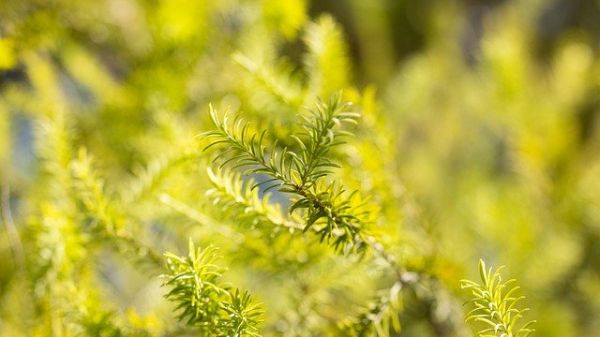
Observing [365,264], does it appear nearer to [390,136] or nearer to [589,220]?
[390,136]

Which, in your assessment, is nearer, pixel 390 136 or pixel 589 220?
pixel 390 136

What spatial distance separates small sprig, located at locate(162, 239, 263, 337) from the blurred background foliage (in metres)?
0.08

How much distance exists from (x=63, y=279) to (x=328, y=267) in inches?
7.5

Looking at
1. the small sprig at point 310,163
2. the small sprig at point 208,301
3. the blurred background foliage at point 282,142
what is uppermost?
the blurred background foliage at point 282,142

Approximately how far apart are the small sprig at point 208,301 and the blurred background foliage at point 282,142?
77 millimetres

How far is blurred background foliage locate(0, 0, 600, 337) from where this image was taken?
1.40ft

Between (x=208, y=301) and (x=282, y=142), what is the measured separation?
0.17 metres

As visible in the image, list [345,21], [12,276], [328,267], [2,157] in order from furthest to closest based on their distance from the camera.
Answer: [345,21], [2,157], [12,276], [328,267]

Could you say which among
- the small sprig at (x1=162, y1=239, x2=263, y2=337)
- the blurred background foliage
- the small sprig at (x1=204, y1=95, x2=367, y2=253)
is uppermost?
the blurred background foliage

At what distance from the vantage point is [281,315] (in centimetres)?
44

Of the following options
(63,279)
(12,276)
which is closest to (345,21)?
(12,276)

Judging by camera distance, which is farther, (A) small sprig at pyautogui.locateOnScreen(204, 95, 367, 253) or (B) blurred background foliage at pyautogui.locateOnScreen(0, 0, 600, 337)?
(B) blurred background foliage at pyautogui.locateOnScreen(0, 0, 600, 337)

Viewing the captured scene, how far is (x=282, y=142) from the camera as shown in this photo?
0.43 meters

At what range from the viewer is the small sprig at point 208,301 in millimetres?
275
